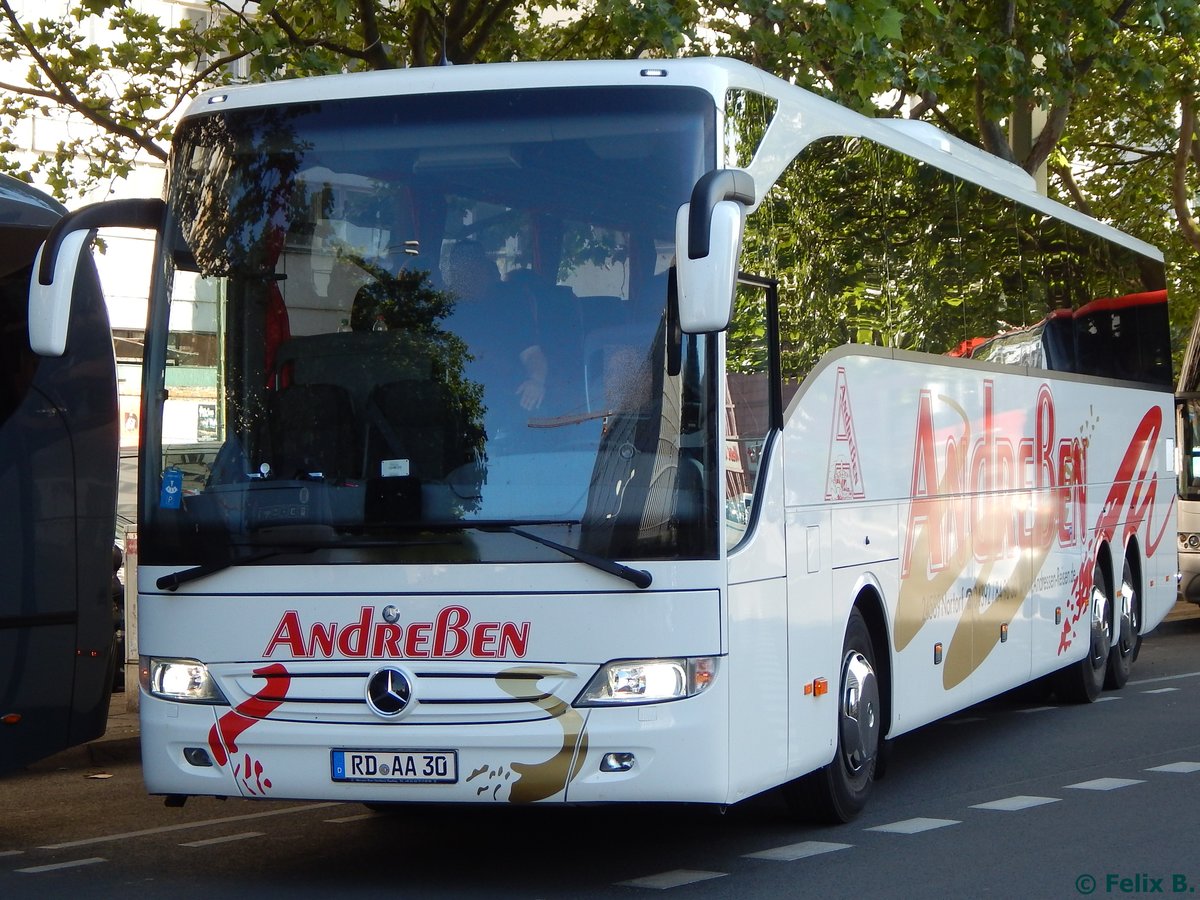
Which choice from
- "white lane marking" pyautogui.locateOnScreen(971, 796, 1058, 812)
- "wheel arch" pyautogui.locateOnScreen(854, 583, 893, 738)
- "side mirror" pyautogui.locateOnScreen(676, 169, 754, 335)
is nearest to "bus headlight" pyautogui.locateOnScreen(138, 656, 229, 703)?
"side mirror" pyautogui.locateOnScreen(676, 169, 754, 335)

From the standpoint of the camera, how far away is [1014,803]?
9.02 meters

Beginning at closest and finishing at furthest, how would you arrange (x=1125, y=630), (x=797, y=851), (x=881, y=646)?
(x=797, y=851)
(x=881, y=646)
(x=1125, y=630)

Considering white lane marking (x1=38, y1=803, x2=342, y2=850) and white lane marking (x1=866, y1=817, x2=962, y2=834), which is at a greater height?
white lane marking (x1=866, y1=817, x2=962, y2=834)

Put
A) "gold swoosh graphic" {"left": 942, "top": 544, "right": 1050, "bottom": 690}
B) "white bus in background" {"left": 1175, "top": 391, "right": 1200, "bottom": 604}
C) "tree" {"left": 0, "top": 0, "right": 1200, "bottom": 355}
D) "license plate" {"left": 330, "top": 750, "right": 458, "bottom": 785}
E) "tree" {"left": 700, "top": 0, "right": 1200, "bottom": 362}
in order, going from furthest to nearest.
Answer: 1. "white bus in background" {"left": 1175, "top": 391, "right": 1200, "bottom": 604}
2. "tree" {"left": 700, "top": 0, "right": 1200, "bottom": 362}
3. "tree" {"left": 0, "top": 0, "right": 1200, "bottom": 355}
4. "gold swoosh graphic" {"left": 942, "top": 544, "right": 1050, "bottom": 690}
5. "license plate" {"left": 330, "top": 750, "right": 458, "bottom": 785}

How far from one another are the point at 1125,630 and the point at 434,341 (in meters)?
8.95

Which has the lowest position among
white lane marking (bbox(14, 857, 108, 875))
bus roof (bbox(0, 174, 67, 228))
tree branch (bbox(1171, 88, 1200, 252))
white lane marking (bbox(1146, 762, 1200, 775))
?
white lane marking (bbox(14, 857, 108, 875))

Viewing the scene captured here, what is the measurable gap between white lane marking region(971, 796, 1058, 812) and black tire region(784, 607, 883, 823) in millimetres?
585

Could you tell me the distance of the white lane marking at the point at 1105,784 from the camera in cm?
938

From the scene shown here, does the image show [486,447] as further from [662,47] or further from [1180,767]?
[662,47]

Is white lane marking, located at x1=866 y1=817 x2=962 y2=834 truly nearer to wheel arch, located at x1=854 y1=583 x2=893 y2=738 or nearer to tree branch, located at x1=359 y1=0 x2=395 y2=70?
wheel arch, located at x1=854 y1=583 x2=893 y2=738

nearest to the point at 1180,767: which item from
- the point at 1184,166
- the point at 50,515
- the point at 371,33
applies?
the point at 50,515

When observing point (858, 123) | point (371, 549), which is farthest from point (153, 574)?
point (858, 123)

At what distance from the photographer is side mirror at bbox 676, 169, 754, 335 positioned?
21.2 ft

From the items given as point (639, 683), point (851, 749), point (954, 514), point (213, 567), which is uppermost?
point (954, 514)
